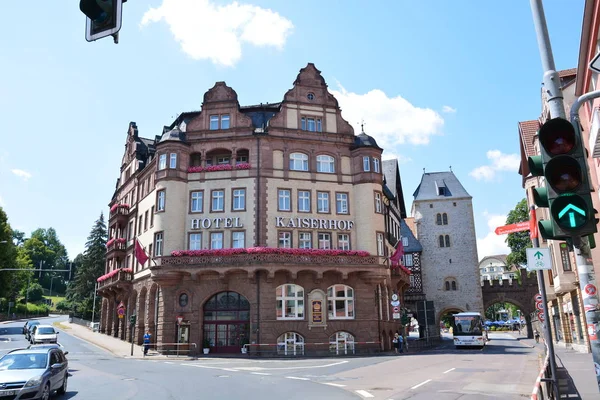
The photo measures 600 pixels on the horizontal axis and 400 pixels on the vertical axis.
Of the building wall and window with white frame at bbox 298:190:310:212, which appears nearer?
window with white frame at bbox 298:190:310:212

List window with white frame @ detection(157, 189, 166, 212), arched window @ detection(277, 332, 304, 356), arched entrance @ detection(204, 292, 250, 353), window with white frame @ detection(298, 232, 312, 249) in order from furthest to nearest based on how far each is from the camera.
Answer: window with white frame @ detection(157, 189, 166, 212) → window with white frame @ detection(298, 232, 312, 249) → arched entrance @ detection(204, 292, 250, 353) → arched window @ detection(277, 332, 304, 356)

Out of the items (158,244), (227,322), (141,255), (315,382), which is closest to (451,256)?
(227,322)

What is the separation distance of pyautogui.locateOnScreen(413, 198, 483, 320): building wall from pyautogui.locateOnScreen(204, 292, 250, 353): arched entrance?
33.5 metres

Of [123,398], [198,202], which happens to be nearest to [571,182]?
[123,398]

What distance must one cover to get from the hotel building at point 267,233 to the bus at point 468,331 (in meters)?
5.15

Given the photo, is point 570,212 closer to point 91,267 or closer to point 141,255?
point 141,255

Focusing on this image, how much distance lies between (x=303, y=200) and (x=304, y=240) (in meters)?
3.31

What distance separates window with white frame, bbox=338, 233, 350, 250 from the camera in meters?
41.3

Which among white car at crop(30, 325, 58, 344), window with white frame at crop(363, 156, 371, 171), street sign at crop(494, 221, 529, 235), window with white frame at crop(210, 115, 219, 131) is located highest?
window with white frame at crop(210, 115, 219, 131)

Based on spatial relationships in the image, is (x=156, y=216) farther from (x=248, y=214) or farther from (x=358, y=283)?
(x=358, y=283)

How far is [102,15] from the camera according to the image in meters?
4.95

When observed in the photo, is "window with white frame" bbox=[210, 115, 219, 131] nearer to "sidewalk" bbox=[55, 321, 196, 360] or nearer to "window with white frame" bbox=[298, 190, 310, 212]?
"window with white frame" bbox=[298, 190, 310, 212]

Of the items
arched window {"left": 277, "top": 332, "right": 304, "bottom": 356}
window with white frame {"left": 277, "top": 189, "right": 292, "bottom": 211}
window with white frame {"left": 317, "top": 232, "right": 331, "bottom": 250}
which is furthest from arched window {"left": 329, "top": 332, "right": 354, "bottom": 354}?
window with white frame {"left": 277, "top": 189, "right": 292, "bottom": 211}

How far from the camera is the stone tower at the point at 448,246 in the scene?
63.8 meters
